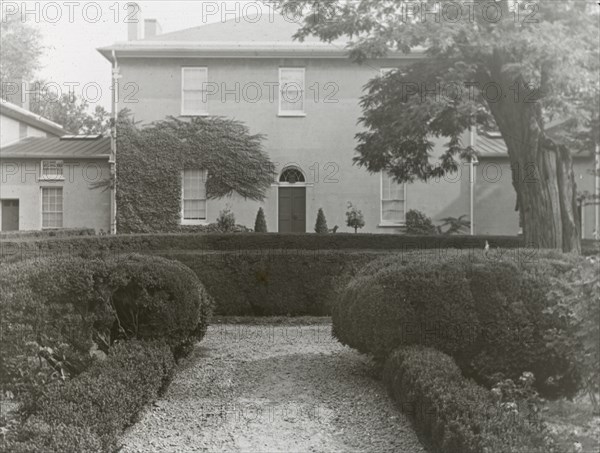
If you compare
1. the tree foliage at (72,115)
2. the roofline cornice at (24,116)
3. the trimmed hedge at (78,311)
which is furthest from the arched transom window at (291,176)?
the tree foliage at (72,115)

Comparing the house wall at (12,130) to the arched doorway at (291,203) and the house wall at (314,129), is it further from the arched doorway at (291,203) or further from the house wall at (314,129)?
the arched doorway at (291,203)

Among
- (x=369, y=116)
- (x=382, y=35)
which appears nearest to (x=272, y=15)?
(x=369, y=116)

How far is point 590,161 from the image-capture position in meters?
24.0

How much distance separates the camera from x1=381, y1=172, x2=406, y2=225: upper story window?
23.9m

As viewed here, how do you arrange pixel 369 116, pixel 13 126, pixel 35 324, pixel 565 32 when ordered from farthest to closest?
pixel 13 126, pixel 369 116, pixel 565 32, pixel 35 324

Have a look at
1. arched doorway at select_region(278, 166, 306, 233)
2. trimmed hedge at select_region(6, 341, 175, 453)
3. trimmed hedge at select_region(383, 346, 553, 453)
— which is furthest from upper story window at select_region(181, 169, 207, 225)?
trimmed hedge at select_region(383, 346, 553, 453)

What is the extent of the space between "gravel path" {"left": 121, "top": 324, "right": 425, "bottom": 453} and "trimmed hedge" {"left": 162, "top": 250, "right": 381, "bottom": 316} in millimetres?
3589

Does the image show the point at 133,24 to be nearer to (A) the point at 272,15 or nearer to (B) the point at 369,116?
(A) the point at 272,15

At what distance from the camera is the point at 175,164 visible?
23.8m

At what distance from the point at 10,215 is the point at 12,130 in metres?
5.41

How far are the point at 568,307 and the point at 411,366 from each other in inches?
60.0

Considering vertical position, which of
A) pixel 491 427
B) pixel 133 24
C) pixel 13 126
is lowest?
pixel 491 427

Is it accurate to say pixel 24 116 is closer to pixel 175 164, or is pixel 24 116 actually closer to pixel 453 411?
pixel 175 164

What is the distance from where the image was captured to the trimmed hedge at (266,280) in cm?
1321
